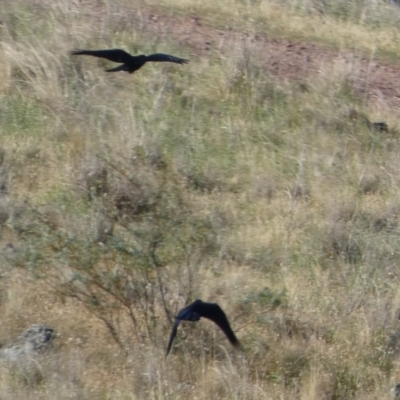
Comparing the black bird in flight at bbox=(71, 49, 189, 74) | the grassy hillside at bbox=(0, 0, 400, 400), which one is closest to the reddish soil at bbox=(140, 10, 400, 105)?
the grassy hillside at bbox=(0, 0, 400, 400)

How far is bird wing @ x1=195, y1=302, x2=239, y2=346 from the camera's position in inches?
218

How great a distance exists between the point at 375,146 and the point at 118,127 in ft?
7.23

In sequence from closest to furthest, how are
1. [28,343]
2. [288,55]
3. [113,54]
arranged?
[28,343], [113,54], [288,55]

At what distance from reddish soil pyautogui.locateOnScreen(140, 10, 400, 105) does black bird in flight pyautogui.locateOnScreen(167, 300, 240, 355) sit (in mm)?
4864

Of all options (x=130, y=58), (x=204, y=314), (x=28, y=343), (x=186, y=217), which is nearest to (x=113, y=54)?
(x=130, y=58)

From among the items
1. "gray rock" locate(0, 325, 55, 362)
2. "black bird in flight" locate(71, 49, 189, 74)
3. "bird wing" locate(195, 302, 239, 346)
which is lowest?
"gray rock" locate(0, 325, 55, 362)

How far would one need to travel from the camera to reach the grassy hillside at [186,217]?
6.10 m

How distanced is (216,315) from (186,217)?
5.11ft

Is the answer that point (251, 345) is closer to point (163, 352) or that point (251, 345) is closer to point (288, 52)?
point (163, 352)

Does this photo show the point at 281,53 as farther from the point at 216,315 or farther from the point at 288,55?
the point at 216,315

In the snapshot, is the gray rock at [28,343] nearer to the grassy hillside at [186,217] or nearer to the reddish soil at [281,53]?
the grassy hillside at [186,217]

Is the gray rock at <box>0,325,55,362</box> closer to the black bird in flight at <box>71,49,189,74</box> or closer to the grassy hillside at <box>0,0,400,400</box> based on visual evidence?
the grassy hillside at <box>0,0,400,400</box>

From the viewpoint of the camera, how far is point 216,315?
5641 mm

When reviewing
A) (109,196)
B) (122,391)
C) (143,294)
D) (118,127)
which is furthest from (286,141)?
(122,391)
